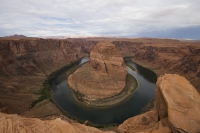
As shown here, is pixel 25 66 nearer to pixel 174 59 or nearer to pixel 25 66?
pixel 25 66

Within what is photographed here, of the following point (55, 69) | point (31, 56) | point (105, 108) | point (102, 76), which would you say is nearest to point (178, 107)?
point (105, 108)

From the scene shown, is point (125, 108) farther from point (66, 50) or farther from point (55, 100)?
point (66, 50)

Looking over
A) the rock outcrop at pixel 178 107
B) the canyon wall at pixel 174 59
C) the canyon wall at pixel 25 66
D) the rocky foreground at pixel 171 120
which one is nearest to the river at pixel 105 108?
the canyon wall at pixel 25 66

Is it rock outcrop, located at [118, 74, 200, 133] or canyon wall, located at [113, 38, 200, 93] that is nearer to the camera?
rock outcrop, located at [118, 74, 200, 133]

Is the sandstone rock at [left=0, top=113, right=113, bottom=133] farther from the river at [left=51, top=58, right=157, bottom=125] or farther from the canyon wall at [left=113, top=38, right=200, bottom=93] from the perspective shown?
the canyon wall at [left=113, top=38, right=200, bottom=93]

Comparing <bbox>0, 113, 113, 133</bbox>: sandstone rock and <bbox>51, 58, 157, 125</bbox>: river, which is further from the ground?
<bbox>0, 113, 113, 133</bbox>: sandstone rock

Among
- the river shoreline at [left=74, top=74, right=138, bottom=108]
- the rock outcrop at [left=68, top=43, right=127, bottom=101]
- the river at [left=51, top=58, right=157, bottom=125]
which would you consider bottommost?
the river at [left=51, top=58, right=157, bottom=125]

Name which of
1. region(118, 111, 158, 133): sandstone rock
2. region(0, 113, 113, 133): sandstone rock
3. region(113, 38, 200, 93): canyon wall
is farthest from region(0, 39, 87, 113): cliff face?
region(113, 38, 200, 93): canyon wall
